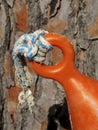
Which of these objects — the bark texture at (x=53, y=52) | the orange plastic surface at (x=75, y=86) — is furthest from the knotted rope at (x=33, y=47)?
the bark texture at (x=53, y=52)

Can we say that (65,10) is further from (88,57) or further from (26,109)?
(26,109)

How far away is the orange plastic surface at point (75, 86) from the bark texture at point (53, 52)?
Result: 281 mm

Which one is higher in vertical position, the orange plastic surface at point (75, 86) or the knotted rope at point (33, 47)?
the knotted rope at point (33, 47)

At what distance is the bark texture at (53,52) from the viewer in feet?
4.42

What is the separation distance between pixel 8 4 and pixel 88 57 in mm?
313

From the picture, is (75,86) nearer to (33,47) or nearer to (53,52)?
(33,47)

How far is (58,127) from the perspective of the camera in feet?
4.81

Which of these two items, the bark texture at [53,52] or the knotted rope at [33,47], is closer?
the knotted rope at [33,47]

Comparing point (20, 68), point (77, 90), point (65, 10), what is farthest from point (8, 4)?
point (77, 90)

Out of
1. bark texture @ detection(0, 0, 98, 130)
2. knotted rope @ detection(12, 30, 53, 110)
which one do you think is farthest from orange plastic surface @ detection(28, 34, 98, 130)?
bark texture @ detection(0, 0, 98, 130)

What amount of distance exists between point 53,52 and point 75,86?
1.20 feet

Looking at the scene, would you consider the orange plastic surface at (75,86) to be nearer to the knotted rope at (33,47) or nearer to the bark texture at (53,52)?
the knotted rope at (33,47)

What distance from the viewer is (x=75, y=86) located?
1.05 m

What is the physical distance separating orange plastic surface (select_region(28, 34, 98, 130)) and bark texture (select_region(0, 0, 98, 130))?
0.92 ft
